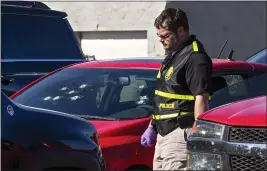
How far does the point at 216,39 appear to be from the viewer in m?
19.8

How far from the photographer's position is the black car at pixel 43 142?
448 cm

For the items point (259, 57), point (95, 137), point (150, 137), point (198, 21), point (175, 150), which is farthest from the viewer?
point (198, 21)

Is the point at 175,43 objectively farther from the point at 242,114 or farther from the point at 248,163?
the point at 248,163

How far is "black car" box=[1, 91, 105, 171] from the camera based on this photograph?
448 centimetres

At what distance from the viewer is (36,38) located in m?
9.16

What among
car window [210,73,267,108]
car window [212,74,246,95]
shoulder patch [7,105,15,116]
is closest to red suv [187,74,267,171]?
shoulder patch [7,105,15,116]

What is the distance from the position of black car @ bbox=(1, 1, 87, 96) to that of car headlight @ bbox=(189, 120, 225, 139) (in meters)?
4.14

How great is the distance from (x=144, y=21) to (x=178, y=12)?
15.1 metres

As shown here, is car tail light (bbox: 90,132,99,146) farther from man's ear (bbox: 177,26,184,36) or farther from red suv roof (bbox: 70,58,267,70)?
red suv roof (bbox: 70,58,267,70)

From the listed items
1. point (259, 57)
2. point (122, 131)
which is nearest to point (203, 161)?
point (122, 131)

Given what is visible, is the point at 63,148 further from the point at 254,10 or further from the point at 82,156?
the point at 254,10

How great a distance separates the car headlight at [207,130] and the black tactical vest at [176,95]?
20.7 inches

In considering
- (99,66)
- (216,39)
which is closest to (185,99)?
(99,66)

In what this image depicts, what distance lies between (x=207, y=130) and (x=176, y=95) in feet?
2.37
